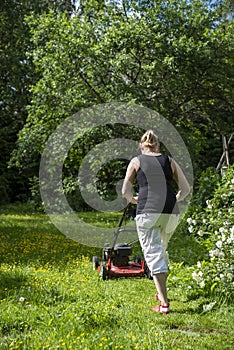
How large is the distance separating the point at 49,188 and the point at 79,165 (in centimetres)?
188

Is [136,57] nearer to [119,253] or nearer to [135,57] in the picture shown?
[135,57]

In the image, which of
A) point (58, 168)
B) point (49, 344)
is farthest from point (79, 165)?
point (49, 344)

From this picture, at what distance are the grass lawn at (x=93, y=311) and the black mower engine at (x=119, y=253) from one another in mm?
269

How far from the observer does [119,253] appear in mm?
5902

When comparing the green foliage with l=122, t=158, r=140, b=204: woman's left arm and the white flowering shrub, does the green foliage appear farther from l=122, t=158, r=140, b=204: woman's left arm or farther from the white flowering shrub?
l=122, t=158, r=140, b=204: woman's left arm

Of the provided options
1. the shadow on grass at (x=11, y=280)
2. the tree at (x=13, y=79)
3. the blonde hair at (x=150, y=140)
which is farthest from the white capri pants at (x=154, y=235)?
the tree at (x=13, y=79)

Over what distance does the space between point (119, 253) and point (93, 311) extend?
6.37 feet

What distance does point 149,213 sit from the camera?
4520mm

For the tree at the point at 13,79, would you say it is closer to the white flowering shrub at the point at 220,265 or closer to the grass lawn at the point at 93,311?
the grass lawn at the point at 93,311

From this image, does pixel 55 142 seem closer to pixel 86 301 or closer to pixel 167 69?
pixel 167 69

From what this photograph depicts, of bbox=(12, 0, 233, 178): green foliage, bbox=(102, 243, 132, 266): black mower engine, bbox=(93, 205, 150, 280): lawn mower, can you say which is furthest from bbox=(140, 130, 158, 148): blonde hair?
bbox=(12, 0, 233, 178): green foliage

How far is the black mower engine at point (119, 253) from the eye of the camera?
587 cm

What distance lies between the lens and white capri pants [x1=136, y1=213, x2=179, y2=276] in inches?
176

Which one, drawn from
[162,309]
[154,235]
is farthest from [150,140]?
[162,309]
